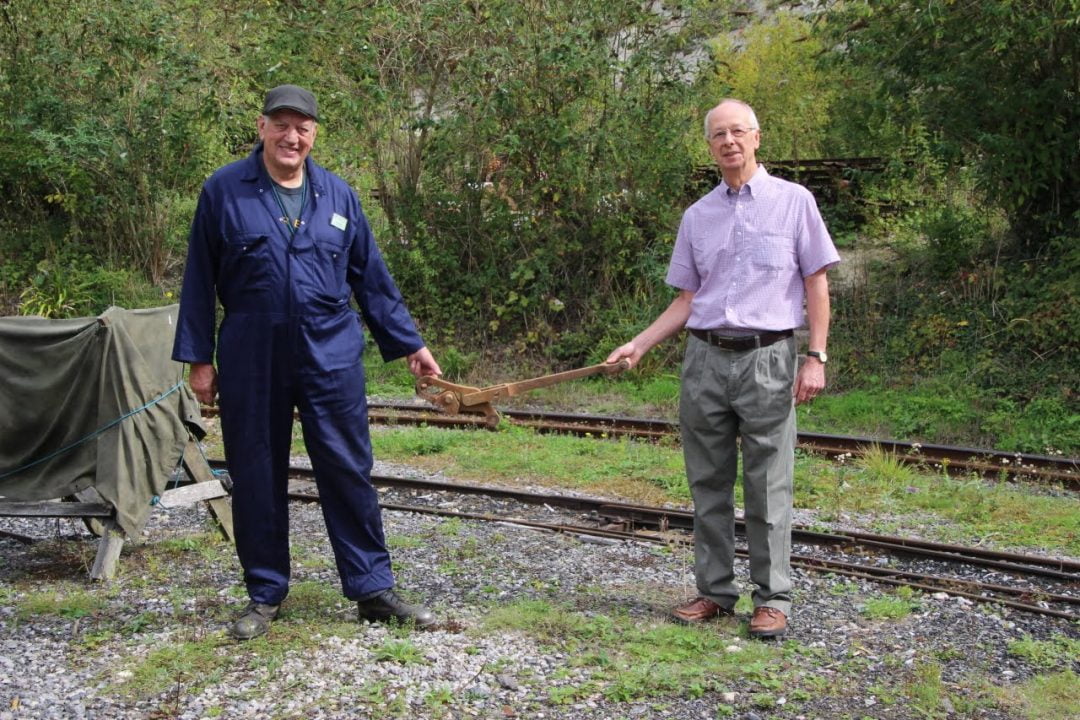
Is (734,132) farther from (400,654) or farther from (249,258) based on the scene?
(400,654)

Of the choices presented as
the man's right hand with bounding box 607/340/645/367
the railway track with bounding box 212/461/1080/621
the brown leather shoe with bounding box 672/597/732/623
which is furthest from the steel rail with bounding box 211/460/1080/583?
the man's right hand with bounding box 607/340/645/367

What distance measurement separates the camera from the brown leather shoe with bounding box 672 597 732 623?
5.20 metres

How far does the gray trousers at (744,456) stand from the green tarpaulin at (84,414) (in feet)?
9.39

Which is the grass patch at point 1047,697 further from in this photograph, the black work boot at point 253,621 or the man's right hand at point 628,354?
the black work boot at point 253,621

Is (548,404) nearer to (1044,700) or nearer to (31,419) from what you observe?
(31,419)

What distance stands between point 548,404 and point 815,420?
9.14 feet

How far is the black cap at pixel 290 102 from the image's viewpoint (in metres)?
4.72

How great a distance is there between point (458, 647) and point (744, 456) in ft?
4.90

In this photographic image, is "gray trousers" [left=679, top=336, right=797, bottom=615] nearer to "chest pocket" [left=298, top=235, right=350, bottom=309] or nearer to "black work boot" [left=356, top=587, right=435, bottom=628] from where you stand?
"black work boot" [left=356, top=587, right=435, bottom=628]

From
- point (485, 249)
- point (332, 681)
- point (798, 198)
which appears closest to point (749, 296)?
point (798, 198)

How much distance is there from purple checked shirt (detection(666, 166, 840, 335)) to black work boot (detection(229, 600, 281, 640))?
2274mm

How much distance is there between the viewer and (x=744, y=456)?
5137mm

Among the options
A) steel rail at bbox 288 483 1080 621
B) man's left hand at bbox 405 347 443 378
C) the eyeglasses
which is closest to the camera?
the eyeglasses

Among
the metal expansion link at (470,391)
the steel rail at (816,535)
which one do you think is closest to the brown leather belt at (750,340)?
the metal expansion link at (470,391)
